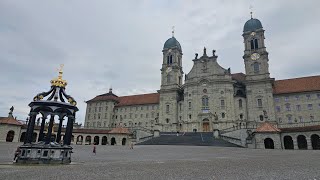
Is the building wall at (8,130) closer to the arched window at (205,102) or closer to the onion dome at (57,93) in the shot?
the onion dome at (57,93)

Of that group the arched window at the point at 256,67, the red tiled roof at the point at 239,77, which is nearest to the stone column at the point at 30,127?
the arched window at the point at 256,67

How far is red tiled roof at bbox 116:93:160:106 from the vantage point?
7630cm

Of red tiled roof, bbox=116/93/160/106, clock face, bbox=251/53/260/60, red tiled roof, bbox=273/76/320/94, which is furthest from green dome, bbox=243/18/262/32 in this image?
red tiled roof, bbox=116/93/160/106

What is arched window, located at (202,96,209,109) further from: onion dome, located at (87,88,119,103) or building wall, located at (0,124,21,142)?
building wall, located at (0,124,21,142)

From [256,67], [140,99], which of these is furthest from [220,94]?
[140,99]

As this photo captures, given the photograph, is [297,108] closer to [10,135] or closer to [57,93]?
[57,93]

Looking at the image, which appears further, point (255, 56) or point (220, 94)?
point (255, 56)

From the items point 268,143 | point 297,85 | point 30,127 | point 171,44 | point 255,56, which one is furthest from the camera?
point 171,44

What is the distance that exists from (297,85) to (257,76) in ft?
32.1

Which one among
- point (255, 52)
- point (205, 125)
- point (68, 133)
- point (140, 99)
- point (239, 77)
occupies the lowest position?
point (68, 133)

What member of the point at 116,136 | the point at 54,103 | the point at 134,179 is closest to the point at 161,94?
the point at 116,136

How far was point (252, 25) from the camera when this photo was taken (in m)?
64.6

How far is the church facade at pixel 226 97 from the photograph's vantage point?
54938mm

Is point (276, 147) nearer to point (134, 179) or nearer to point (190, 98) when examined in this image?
point (190, 98)
